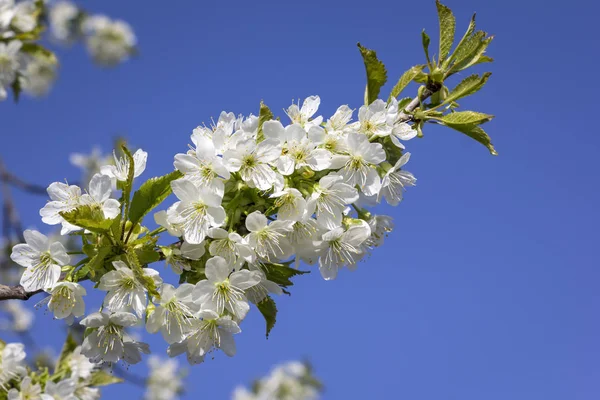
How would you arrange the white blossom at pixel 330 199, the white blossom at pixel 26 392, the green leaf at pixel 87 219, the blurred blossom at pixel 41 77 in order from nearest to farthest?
the green leaf at pixel 87 219
the white blossom at pixel 330 199
the white blossom at pixel 26 392
the blurred blossom at pixel 41 77

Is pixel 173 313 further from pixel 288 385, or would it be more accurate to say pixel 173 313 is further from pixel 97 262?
pixel 288 385

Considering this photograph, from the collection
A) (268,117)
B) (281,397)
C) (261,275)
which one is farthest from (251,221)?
(281,397)

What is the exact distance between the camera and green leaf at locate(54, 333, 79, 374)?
3150mm

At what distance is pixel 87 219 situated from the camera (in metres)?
1.94

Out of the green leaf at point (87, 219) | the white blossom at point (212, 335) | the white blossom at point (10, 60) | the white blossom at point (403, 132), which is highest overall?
the white blossom at point (10, 60)

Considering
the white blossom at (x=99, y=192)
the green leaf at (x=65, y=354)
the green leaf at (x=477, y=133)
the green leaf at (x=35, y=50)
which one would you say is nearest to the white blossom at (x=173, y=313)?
the white blossom at (x=99, y=192)

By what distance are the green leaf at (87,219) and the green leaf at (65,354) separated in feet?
4.88

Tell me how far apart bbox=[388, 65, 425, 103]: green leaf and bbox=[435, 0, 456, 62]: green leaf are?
0.12 m

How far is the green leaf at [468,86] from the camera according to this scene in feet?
7.91

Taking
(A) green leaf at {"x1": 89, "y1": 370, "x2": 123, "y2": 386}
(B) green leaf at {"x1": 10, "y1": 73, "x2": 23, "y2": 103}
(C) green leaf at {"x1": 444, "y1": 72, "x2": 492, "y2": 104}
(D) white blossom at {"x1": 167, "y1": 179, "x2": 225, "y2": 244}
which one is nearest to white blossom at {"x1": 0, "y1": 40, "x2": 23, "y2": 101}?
(B) green leaf at {"x1": 10, "y1": 73, "x2": 23, "y2": 103}

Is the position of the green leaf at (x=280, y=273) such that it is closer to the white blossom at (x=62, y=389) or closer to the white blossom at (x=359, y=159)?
the white blossom at (x=359, y=159)

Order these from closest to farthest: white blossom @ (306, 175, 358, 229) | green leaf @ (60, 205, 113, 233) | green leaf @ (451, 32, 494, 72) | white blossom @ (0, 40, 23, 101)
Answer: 1. green leaf @ (60, 205, 113, 233)
2. white blossom @ (306, 175, 358, 229)
3. green leaf @ (451, 32, 494, 72)
4. white blossom @ (0, 40, 23, 101)

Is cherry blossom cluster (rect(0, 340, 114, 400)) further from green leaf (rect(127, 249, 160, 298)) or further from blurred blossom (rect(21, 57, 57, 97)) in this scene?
blurred blossom (rect(21, 57, 57, 97))

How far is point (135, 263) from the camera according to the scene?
1.97 m
